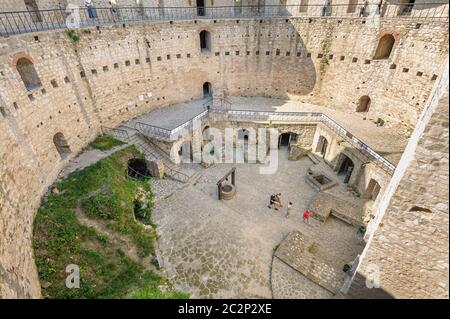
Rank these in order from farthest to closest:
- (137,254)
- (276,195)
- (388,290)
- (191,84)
A: 1. (191,84)
2. (276,195)
3. (137,254)
4. (388,290)

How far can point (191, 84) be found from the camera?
21219 millimetres

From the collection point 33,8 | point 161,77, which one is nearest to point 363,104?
point 161,77

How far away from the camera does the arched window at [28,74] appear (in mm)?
12211

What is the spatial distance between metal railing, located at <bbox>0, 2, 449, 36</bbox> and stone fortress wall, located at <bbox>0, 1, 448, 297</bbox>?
111cm

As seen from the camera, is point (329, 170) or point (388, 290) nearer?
point (388, 290)

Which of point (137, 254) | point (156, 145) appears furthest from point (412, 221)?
point (156, 145)

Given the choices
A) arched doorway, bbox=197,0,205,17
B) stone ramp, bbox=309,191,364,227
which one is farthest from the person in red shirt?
arched doorway, bbox=197,0,205,17

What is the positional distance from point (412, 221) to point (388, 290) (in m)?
3.00

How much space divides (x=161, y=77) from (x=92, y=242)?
13673mm

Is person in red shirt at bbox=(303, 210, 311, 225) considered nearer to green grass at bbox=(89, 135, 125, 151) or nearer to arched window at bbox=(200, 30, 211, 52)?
green grass at bbox=(89, 135, 125, 151)

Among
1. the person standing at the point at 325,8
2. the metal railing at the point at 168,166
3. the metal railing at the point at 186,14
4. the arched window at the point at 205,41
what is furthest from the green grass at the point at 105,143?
the person standing at the point at 325,8
